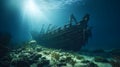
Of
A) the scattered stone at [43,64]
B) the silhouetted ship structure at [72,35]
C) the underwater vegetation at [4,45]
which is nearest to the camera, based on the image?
the scattered stone at [43,64]

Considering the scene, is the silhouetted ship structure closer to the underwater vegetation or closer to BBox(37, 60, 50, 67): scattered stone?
the underwater vegetation

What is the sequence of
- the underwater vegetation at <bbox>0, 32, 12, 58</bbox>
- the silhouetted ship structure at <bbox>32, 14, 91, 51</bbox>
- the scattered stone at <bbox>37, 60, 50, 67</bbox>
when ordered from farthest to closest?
the silhouetted ship structure at <bbox>32, 14, 91, 51</bbox> → the underwater vegetation at <bbox>0, 32, 12, 58</bbox> → the scattered stone at <bbox>37, 60, 50, 67</bbox>

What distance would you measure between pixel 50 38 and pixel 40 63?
35.6ft

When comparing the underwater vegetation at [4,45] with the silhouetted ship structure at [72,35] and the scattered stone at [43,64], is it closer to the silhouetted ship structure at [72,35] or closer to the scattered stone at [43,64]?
the scattered stone at [43,64]

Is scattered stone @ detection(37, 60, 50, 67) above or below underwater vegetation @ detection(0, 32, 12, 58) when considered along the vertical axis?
below

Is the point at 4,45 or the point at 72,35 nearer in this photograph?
the point at 4,45

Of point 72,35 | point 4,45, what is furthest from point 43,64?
point 72,35

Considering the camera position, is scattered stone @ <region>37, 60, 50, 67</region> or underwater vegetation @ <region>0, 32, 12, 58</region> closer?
scattered stone @ <region>37, 60, 50, 67</region>

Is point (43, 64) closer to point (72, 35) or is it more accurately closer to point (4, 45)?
point (4, 45)

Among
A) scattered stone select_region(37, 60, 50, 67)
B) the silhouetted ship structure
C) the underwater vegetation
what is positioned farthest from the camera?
the silhouetted ship structure

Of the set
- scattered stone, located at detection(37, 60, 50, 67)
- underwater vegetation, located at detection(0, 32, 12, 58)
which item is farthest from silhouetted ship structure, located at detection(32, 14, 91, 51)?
scattered stone, located at detection(37, 60, 50, 67)

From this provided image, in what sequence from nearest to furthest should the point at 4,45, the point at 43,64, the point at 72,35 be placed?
1. the point at 43,64
2. the point at 4,45
3. the point at 72,35

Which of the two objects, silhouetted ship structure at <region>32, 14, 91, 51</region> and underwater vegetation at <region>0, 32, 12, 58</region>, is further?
silhouetted ship structure at <region>32, 14, 91, 51</region>

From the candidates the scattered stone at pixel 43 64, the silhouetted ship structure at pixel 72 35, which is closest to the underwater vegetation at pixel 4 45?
the scattered stone at pixel 43 64
